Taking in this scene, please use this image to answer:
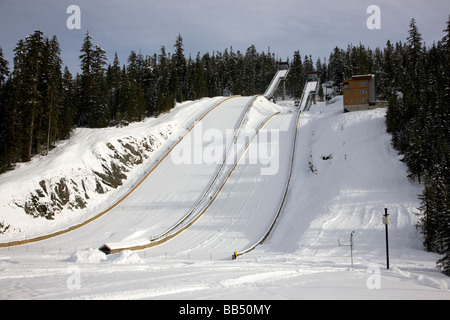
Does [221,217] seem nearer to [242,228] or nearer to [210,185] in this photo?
[242,228]

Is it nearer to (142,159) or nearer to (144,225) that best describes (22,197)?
(144,225)

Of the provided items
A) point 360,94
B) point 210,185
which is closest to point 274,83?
point 360,94

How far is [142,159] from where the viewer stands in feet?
111

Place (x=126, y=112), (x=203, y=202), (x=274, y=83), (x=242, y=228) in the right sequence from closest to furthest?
(x=242, y=228)
(x=203, y=202)
(x=126, y=112)
(x=274, y=83)

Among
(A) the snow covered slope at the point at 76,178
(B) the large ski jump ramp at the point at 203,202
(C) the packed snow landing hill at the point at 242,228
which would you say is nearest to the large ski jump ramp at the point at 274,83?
(B) the large ski jump ramp at the point at 203,202

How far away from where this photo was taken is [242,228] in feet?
75.8

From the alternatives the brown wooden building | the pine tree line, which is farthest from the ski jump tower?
the pine tree line

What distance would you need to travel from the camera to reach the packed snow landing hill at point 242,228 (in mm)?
9007

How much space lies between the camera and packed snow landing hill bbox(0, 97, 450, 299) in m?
9.01

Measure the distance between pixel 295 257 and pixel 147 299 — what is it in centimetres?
1110

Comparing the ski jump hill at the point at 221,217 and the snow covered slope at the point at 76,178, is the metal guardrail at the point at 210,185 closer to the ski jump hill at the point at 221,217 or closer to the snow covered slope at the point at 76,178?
the ski jump hill at the point at 221,217

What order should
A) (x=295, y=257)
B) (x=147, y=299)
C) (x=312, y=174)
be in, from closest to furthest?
(x=147, y=299), (x=295, y=257), (x=312, y=174)

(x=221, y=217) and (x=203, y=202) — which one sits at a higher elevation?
(x=203, y=202)
